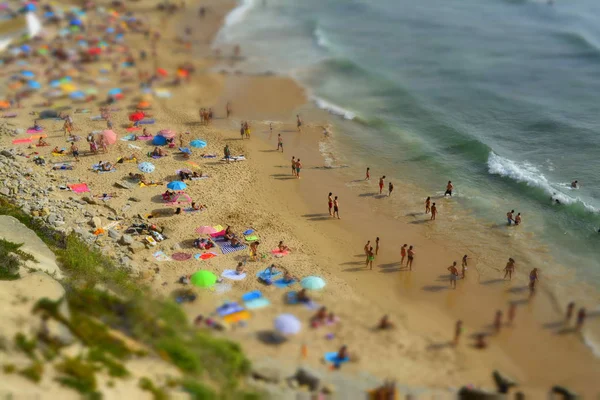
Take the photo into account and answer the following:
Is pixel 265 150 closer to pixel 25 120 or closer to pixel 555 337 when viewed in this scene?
pixel 25 120

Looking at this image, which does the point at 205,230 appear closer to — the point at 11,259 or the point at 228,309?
the point at 228,309

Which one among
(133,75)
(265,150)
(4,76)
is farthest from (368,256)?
(4,76)

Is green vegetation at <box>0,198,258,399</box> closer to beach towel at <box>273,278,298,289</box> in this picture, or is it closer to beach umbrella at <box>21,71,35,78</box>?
beach towel at <box>273,278,298,289</box>

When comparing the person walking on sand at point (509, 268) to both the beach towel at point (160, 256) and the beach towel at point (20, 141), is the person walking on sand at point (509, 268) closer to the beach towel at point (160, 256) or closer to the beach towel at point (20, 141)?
the beach towel at point (160, 256)

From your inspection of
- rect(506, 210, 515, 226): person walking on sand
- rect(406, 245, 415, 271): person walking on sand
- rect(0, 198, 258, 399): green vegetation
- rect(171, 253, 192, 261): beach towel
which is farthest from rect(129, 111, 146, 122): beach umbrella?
rect(506, 210, 515, 226): person walking on sand

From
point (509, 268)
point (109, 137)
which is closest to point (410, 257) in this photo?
point (509, 268)

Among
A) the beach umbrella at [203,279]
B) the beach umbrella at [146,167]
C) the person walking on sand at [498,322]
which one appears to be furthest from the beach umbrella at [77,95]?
the person walking on sand at [498,322]
